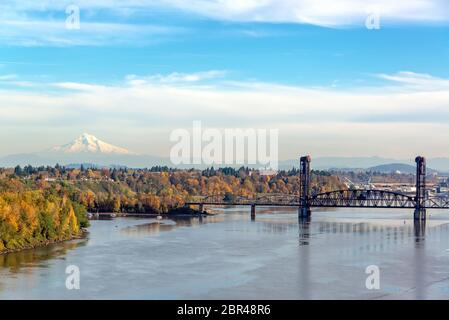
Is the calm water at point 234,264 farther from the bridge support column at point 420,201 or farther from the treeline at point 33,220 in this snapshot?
the bridge support column at point 420,201

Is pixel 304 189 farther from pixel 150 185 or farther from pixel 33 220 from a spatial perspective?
pixel 33 220

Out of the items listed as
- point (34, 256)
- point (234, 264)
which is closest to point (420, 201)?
point (234, 264)

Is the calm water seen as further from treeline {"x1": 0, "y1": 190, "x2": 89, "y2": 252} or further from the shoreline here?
treeline {"x1": 0, "y1": 190, "x2": 89, "y2": 252}

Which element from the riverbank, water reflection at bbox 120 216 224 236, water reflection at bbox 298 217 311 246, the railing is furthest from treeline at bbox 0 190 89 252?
the railing

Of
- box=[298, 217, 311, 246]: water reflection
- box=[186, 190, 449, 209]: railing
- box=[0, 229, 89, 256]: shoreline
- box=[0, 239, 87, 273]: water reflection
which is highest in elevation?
box=[186, 190, 449, 209]: railing

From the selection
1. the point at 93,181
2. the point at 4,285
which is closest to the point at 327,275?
the point at 4,285
